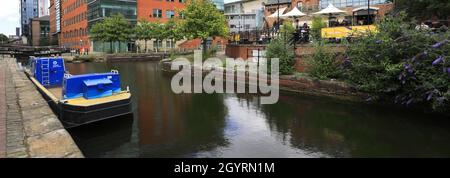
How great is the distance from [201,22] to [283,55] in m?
13.5

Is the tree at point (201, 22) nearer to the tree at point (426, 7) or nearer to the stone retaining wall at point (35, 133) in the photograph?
the tree at point (426, 7)

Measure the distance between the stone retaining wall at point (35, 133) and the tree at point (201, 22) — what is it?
20.8 metres

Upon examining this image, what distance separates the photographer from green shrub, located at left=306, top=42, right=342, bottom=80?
60.1ft

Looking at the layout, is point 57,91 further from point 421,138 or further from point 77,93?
point 421,138

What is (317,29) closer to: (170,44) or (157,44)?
(157,44)

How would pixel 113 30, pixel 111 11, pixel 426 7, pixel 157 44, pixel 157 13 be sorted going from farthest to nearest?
1. pixel 157 13
2. pixel 157 44
3. pixel 111 11
4. pixel 113 30
5. pixel 426 7

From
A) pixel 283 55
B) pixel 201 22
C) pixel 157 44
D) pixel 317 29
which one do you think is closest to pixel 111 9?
pixel 157 44

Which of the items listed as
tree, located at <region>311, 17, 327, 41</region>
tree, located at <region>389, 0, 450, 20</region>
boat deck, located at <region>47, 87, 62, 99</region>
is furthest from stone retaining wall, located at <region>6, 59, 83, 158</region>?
tree, located at <region>389, 0, 450, 20</region>

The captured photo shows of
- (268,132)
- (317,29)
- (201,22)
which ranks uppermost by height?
(201,22)

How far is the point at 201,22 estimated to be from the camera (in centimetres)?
3288

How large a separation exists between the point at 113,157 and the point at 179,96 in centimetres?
1003

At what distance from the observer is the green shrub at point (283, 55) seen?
20.9 meters

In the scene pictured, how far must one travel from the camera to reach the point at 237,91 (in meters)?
20.9

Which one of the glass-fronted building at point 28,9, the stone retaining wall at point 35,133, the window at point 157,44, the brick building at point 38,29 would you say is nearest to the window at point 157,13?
the window at point 157,44
